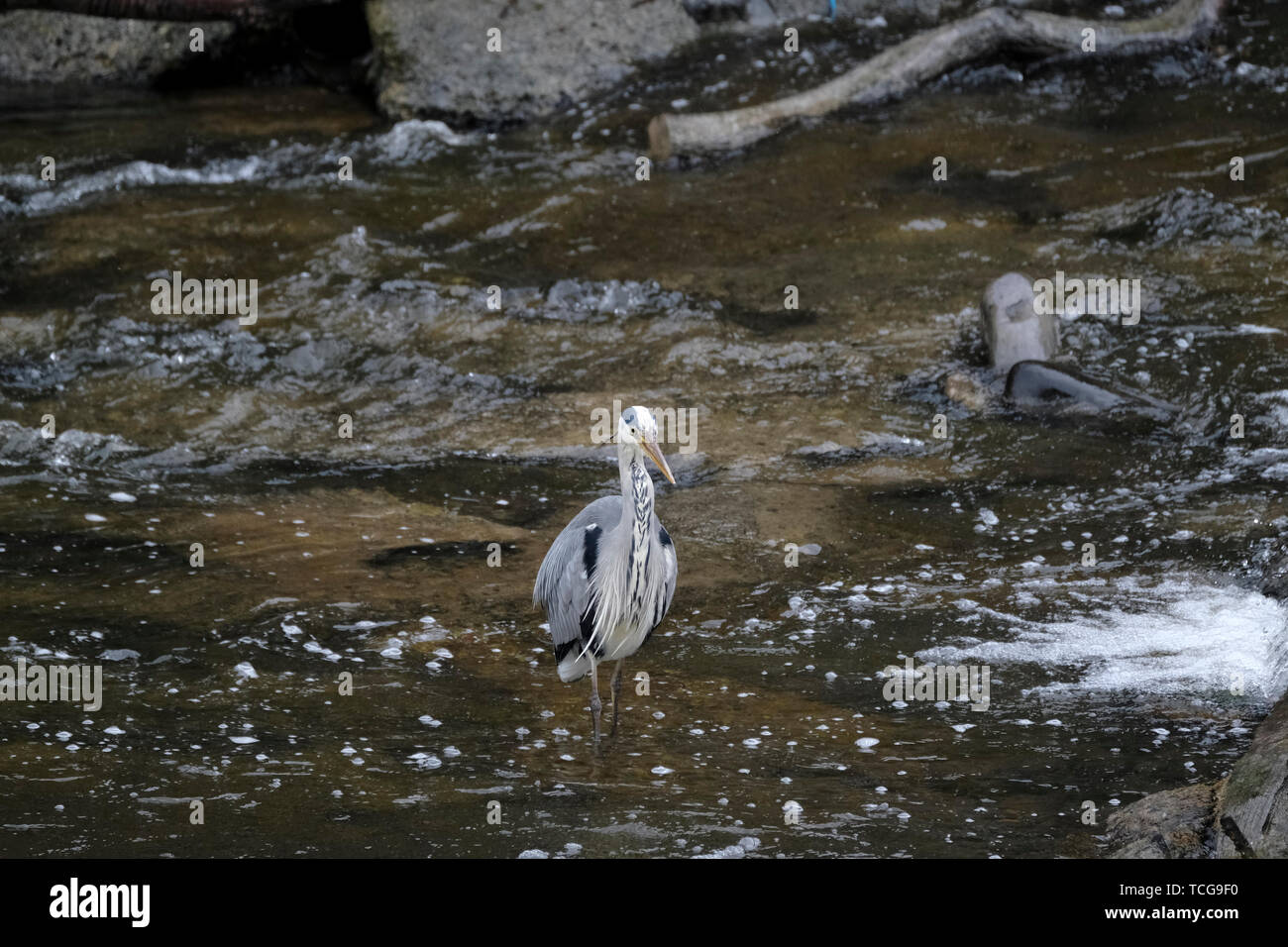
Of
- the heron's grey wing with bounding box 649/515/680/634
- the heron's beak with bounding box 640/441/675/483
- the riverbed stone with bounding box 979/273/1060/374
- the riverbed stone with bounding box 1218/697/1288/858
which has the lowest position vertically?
the riverbed stone with bounding box 1218/697/1288/858

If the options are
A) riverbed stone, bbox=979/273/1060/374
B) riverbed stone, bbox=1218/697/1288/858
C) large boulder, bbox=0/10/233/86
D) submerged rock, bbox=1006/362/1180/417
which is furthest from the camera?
large boulder, bbox=0/10/233/86

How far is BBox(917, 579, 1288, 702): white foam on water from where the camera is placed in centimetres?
566

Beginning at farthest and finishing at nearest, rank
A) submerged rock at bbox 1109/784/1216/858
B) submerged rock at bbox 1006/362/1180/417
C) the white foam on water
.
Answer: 1. submerged rock at bbox 1006/362/1180/417
2. the white foam on water
3. submerged rock at bbox 1109/784/1216/858

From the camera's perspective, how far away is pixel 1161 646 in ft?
19.5

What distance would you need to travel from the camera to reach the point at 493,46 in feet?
42.1

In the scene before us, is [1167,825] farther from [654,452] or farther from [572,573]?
[572,573]

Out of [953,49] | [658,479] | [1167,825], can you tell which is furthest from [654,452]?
[953,49]

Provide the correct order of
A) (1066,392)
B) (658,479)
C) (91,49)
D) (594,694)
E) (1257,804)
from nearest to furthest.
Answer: (1257,804), (594,694), (658,479), (1066,392), (91,49)

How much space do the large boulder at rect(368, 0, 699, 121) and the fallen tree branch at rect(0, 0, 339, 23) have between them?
1.55m

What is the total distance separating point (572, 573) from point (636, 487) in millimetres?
507

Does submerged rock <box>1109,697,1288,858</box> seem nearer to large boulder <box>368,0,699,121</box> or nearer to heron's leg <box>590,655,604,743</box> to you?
heron's leg <box>590,655,604,743</box>

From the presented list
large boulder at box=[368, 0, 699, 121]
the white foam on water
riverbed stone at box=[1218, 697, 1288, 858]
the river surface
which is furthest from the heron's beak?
large boulder at box=[368, 0, 699, 121]

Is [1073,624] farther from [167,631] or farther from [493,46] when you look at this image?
[493,46]

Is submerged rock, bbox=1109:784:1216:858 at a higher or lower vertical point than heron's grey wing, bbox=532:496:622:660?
lower
